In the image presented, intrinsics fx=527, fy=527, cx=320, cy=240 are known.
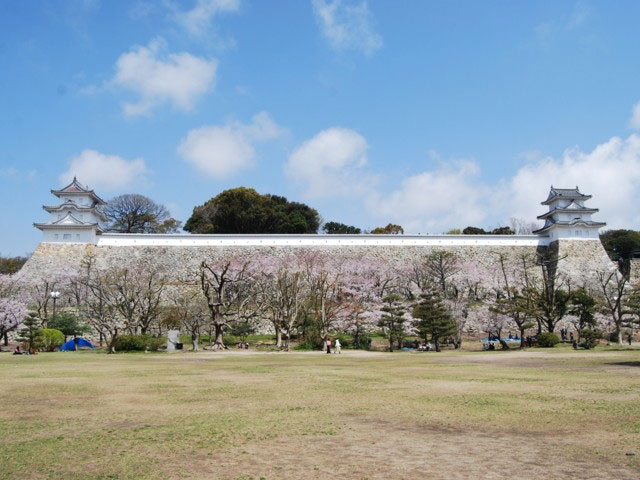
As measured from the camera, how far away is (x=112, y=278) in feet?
117

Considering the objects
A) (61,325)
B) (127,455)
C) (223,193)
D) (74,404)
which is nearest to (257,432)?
(127,455)

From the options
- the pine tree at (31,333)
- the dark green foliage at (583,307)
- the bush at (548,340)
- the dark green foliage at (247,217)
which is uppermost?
the dark green foliage at (247,217)

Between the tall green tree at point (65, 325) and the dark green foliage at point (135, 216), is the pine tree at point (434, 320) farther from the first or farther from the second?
the dark green foliage at point (135, 216)

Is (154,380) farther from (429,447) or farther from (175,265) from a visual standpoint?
(175,265)

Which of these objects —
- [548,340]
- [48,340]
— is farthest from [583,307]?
[48,340]

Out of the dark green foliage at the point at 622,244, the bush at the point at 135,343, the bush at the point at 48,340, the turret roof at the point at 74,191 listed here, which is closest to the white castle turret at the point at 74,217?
the turret roof at the point at 74,191

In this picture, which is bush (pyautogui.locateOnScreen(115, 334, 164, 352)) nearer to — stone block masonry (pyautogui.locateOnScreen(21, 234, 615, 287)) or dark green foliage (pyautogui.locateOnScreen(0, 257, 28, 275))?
stone block masonry (pyautogui.locateOnScreen(21, 234, 615, 287))

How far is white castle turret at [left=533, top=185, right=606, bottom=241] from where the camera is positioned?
49.2 meters

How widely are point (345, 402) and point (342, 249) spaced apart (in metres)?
40.0

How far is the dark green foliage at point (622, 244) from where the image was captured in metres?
60.5

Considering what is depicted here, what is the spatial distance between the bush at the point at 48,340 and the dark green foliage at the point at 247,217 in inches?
1328

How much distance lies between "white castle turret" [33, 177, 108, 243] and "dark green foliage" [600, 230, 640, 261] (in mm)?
55708

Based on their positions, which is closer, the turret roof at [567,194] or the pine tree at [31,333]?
the pine tree at [31,333]

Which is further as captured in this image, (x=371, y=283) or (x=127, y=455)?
(x=371, y=283)
